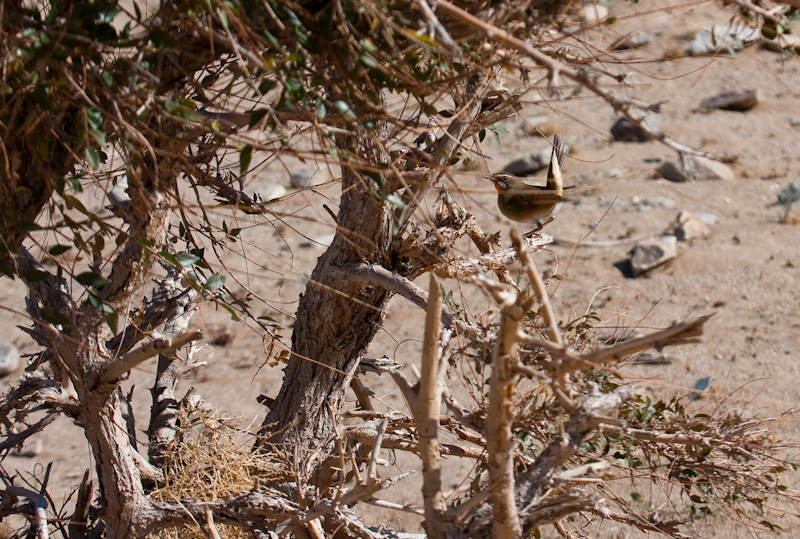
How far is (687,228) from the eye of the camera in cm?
700

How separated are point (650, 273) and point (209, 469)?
502 centimetres

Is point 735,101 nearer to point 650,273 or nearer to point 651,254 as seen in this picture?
point 651,254

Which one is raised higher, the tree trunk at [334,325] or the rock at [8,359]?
the rock at [8,359]

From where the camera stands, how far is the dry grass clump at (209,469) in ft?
7.23

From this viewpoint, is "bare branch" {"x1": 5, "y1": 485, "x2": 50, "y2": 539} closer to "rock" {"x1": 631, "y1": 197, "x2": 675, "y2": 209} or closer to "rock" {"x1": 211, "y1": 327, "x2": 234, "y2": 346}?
"rock" {"x1": 211, "y1": 327, "x2": 234, "y2": 346}

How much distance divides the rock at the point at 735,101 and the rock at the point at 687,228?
3.31 meters

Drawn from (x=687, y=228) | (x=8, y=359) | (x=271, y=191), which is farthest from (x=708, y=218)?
(x=8, y=359)

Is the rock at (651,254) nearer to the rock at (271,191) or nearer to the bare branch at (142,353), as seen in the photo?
the rock at (271,191)

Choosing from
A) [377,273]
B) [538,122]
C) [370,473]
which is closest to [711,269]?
[538,122]

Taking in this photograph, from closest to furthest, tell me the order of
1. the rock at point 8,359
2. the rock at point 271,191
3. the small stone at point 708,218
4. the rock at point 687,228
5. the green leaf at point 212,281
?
the green leaf at point 212,281 < the rock at point 8,359 < the rock at point 687,228 < the small stone at point 708,218 < the rock at point 271,191

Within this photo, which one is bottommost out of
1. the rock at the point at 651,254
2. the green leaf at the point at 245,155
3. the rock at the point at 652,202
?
the green leaf at the point at 245,155

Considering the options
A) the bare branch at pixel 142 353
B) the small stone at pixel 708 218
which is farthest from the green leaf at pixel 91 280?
the small stone at pixel 708 218

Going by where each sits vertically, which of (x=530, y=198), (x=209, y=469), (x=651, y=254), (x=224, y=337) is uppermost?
(x=651, y=254)

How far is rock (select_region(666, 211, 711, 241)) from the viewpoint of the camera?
23.0ft
